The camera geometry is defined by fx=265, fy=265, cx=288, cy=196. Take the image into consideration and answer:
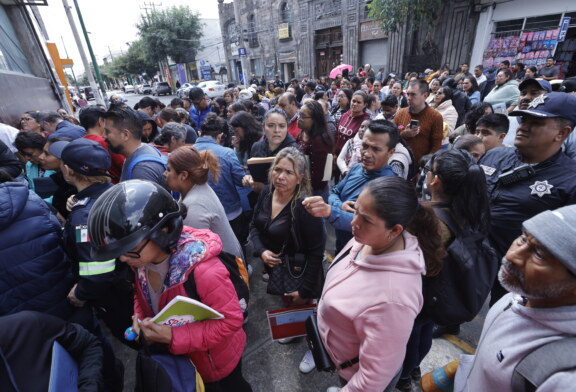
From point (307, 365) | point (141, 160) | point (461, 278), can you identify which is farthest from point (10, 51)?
point (461, 278)

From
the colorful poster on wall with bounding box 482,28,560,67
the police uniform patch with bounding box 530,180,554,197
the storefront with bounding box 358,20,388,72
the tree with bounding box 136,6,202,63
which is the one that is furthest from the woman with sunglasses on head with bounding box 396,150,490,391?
the tree with bounding box 136,6,202,63

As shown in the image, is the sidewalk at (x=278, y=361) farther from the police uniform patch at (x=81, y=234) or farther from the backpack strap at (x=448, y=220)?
the police uniform patch at (x=81, y=234)

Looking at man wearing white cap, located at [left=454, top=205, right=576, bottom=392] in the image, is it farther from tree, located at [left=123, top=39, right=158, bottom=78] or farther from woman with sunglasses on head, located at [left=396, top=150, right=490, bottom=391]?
tree, located at [left=123, top=39, right=158, bottom=78]

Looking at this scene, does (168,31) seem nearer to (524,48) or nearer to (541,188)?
(524,48)

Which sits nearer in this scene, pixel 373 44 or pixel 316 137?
pixel 316 137

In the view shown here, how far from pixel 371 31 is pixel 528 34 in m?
8.33

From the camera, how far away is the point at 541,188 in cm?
205

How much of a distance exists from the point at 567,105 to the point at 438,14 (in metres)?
14.0

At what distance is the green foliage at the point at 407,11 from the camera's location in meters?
11.7

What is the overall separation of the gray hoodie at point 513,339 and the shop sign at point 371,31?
18.0 meters

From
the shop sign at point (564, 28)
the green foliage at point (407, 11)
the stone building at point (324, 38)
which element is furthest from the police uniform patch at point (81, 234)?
the stone building at point (324, 38)

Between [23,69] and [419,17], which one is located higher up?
[419,17]

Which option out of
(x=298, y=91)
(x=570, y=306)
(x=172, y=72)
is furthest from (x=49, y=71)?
(x=172, y=72)

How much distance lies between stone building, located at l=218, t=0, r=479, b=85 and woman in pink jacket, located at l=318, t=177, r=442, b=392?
1481 centimetres
